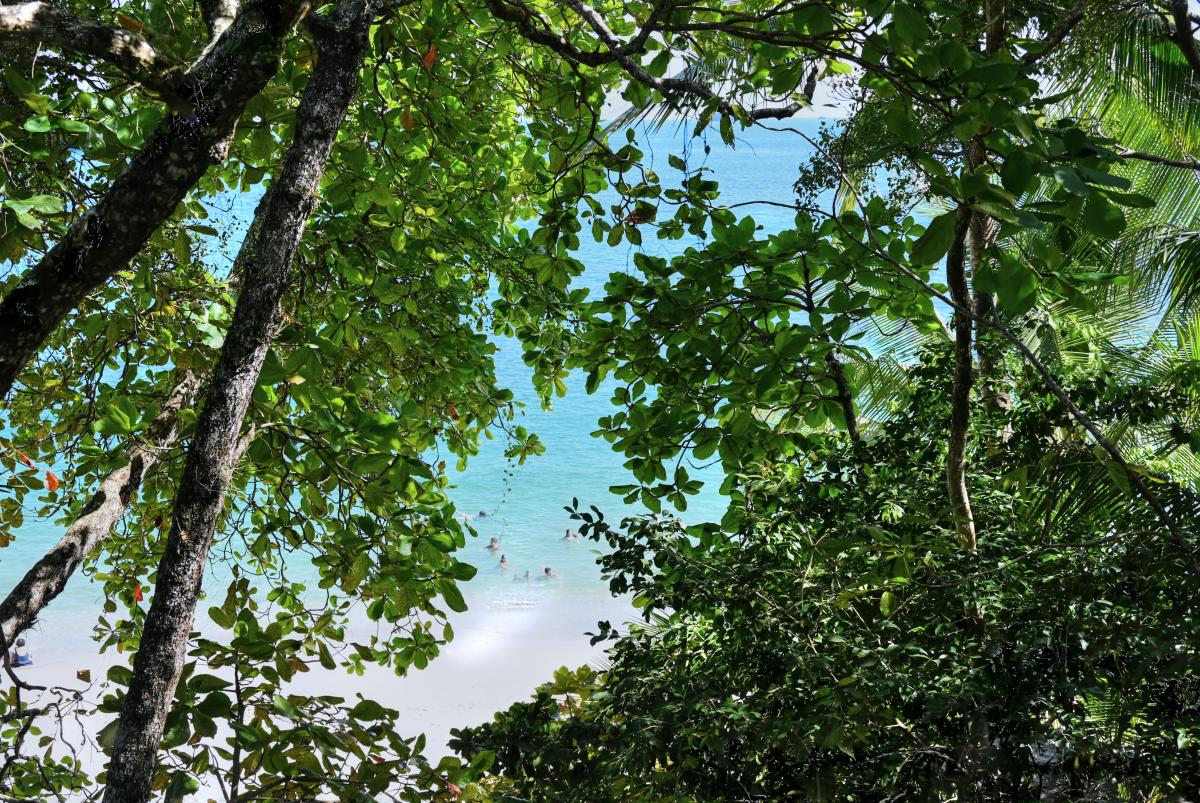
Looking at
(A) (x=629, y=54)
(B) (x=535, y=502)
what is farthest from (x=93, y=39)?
(B) (x=535, y=502)

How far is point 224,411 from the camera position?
6.25 ft

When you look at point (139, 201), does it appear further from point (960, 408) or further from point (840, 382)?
point (960, 408)

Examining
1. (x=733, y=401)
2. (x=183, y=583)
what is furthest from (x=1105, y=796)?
(x=183, y=583)

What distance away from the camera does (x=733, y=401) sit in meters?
2.63

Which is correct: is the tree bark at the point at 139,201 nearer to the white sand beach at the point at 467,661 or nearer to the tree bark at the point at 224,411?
the tree bark at the point at 224,411

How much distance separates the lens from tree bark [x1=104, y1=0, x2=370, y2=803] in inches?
70.9

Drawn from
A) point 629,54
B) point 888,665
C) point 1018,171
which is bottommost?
point 888,665

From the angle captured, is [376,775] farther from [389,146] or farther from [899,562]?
[389,146]

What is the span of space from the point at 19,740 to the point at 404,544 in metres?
0.95

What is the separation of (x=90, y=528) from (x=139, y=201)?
200 cm

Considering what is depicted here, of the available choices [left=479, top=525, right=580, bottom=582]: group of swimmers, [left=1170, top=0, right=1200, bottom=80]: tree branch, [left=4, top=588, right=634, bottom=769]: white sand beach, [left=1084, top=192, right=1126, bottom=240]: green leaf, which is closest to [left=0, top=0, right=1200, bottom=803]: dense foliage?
[left=1084, top=192, right=1126, bottom=240]: green leaf

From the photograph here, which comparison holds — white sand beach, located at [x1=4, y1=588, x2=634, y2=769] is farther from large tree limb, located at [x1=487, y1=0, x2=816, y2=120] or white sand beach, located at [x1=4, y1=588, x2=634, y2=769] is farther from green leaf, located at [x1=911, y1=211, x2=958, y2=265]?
green leaf, located at [x1=911, y1=211, x2=958, y2=265]

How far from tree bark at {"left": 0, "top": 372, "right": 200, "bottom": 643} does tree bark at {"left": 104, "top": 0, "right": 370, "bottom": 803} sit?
1101 millimetres

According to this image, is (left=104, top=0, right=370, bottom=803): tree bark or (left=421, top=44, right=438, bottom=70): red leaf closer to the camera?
(left=104, top=0, right=370, bottom=803): tree bark
